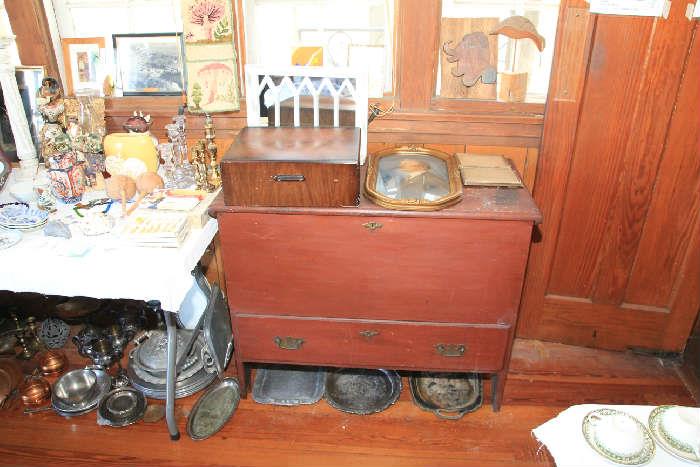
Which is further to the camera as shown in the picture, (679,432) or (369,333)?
(369,333)

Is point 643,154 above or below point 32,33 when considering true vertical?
below

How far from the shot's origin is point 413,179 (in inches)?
83.7

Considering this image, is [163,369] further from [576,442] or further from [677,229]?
[677,229]

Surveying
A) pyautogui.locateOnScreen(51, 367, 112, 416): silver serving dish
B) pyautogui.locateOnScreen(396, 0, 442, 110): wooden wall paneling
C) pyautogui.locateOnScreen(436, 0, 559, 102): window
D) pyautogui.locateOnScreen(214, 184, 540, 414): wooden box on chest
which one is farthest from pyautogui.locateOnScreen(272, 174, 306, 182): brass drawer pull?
pyautogui.locateOnScreen(51, 367, 112, 416): silver serving dish

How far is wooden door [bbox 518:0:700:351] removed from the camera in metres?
2.13

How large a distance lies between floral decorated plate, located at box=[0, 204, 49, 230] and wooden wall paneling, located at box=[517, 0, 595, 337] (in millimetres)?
2157

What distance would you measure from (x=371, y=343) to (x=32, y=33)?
213 centimetres

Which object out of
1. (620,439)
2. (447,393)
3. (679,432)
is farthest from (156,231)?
(679,432)

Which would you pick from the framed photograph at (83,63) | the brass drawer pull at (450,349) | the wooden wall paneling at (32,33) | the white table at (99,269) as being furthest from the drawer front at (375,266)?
the wooden wall paneling at (32,33)

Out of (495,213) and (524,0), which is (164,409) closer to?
(495,213)

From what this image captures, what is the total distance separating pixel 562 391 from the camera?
2586 millimetres

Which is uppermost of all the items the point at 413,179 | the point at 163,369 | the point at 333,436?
the point at 413,179

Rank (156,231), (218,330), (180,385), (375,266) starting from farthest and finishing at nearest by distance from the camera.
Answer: (180,385) → (218,330) → (375,266) → (156,231)

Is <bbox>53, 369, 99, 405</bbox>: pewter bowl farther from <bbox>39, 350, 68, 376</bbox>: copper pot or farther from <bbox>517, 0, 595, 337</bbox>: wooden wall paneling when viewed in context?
<bbox>517, 0, 595, 337</bbox>: wooden wall paneling
